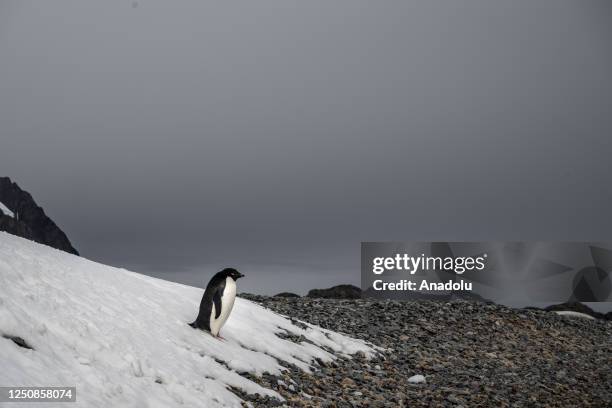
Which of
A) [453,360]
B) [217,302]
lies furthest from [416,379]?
[217,302]

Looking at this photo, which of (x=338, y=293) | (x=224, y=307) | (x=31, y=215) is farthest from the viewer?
(x=31, y=215)

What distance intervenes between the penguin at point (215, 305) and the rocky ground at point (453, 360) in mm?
1703

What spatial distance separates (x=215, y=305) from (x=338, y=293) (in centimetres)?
2084

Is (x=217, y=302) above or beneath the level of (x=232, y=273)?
beneath

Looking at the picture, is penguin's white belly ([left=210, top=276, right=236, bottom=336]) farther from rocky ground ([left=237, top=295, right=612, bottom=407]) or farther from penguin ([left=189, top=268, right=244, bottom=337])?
rocky ground ([left=237, top=295, right=612, bottom=407])

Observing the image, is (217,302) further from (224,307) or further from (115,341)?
(115,341)

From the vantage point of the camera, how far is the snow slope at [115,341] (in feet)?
26.5

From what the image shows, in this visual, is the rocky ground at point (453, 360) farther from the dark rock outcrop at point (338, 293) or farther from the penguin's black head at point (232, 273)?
the dark rock outcrop at point (338, 293)

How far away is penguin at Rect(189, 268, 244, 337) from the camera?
12.5 metres

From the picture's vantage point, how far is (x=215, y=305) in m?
12.5

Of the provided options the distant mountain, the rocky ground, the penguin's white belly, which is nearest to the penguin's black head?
the penguin's white belly

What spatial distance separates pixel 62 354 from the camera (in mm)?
8406

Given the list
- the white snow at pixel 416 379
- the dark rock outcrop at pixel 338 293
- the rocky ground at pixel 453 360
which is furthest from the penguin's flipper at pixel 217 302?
the dark rock outcrop at pixel 338 293

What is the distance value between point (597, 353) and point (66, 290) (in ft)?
66.4
